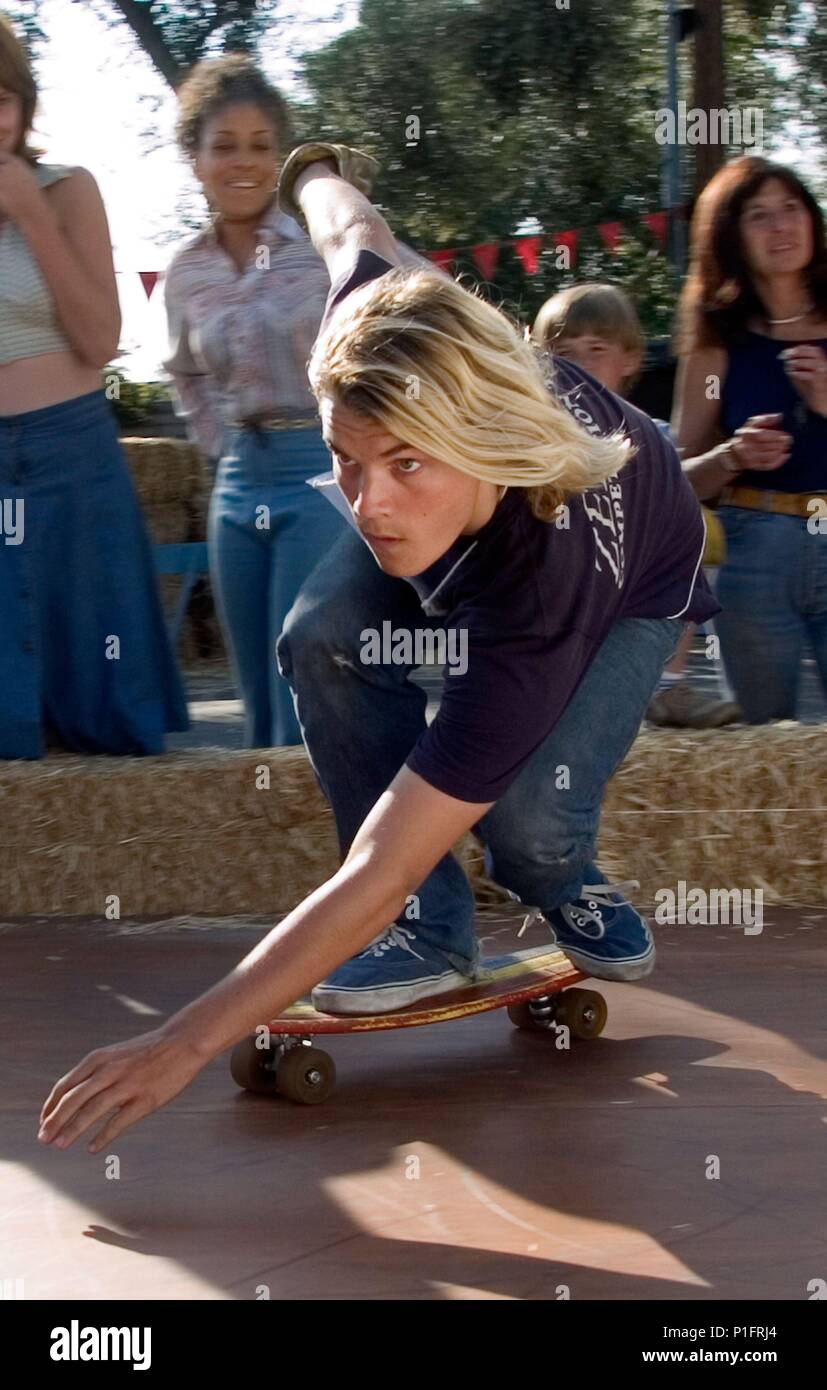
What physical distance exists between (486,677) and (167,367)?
7.18 feet

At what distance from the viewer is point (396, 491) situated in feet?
6.79

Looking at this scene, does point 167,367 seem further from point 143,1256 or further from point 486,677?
point 143,1256

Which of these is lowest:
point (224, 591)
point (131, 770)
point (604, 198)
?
point (131, 770)

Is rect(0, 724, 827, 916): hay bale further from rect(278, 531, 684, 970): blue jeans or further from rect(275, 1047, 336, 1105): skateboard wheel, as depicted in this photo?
rect(275, 1047, 336, 1105): skateboard wheel

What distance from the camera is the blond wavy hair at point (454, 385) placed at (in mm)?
2035

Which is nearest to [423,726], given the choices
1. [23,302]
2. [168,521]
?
[23,302]

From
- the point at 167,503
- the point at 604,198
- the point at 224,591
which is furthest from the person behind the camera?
the point at 604,198

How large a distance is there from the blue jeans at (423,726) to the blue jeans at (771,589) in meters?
1.06

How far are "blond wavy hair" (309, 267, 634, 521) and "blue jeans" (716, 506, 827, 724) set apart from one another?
5.79 ft

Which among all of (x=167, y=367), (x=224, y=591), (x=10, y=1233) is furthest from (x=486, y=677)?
(x=167, y=367)

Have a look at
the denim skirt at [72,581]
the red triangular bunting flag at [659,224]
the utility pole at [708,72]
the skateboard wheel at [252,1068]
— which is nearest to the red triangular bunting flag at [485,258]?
the red triangular bunting flag at [659,224]

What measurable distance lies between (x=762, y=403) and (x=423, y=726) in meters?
1.51

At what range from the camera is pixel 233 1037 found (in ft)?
6.52

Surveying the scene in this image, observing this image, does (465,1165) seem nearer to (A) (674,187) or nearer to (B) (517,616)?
(B) (517,616)
